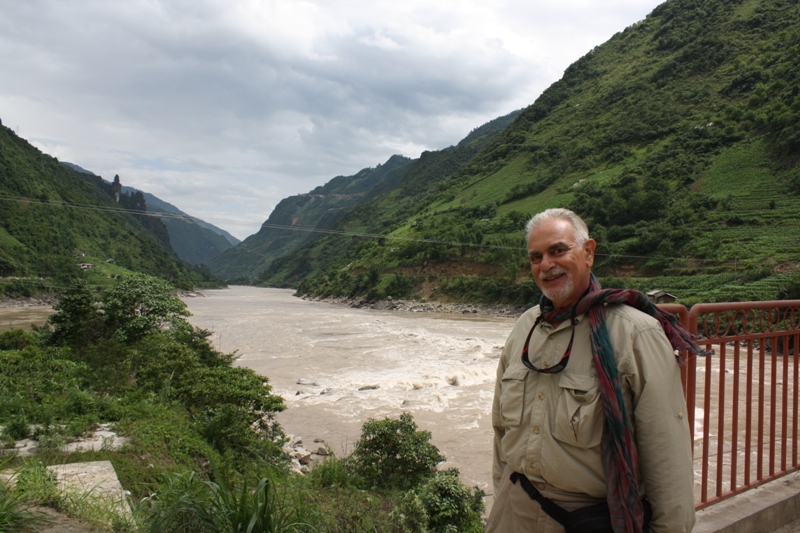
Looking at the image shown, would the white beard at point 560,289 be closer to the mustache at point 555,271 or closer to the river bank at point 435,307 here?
the mustache at point 555,271

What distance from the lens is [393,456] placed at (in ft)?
17.7

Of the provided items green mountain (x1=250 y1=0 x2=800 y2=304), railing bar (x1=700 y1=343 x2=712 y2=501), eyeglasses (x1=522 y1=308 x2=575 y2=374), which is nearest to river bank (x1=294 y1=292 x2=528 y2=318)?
green mountain (x1=250 y1=0 x2=800 y2=304)

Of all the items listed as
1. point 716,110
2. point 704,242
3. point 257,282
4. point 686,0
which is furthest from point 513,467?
point 257,282

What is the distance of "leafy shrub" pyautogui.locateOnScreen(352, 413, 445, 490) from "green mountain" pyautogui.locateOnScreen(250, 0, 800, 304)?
22504 mm

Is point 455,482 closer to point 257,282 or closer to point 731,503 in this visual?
point 731,503

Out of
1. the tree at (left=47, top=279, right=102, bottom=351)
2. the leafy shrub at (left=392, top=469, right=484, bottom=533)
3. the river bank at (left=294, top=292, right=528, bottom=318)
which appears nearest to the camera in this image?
the leafy shrub at (left=392, top=469, right=484, bottom=533)

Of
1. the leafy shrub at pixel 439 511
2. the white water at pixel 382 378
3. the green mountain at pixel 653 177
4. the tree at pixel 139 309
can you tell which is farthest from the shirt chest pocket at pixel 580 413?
the green mountain at pixel 653 177

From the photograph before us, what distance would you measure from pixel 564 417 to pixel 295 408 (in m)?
10.6

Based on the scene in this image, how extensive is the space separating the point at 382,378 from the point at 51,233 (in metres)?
72.3

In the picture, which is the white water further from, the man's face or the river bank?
the river bank

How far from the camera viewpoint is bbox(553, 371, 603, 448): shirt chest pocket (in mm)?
1571

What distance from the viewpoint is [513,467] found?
1.83 m

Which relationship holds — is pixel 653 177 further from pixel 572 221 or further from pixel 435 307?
pixel 572 221

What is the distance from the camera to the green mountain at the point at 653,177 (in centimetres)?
3691
